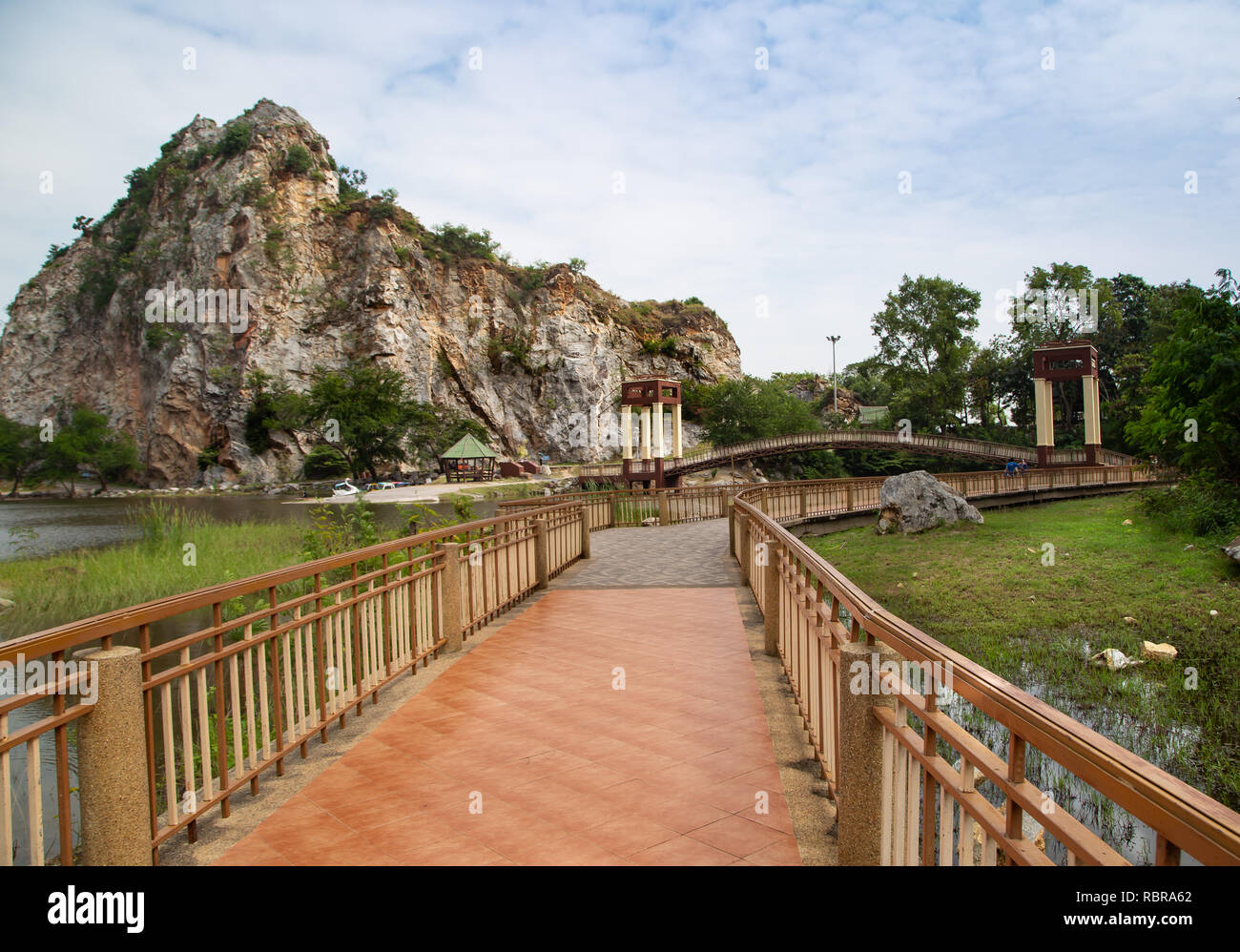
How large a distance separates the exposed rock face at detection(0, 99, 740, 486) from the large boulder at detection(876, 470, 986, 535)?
50241 millimetres

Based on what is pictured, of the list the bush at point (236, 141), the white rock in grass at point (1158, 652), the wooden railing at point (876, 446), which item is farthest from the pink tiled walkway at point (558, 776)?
the bush at point (236, 141)

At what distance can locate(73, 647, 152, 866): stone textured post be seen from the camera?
2875 mm

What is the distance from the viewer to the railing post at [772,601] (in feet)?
22.4

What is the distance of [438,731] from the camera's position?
198 inches

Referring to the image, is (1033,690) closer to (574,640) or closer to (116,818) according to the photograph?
(574,640)

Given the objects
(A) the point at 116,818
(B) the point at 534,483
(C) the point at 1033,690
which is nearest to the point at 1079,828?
(A) the point at 116,818

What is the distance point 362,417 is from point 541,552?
46.9m

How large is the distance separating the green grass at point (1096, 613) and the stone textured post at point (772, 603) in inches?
117

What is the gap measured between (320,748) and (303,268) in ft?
219

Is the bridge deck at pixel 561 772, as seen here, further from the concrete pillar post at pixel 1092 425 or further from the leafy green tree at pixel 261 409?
the leafy green tree at pixel 261 409

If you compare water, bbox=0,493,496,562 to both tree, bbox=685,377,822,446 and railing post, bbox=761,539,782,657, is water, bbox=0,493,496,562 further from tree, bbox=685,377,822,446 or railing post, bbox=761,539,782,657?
tree, bbox=685,377,822,446

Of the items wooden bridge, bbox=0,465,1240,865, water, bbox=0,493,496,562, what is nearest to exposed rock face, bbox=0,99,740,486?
water, bbox=0,493,496,562

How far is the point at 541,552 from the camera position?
35.0ft

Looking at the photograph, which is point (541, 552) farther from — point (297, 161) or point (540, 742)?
point (297, 161)
